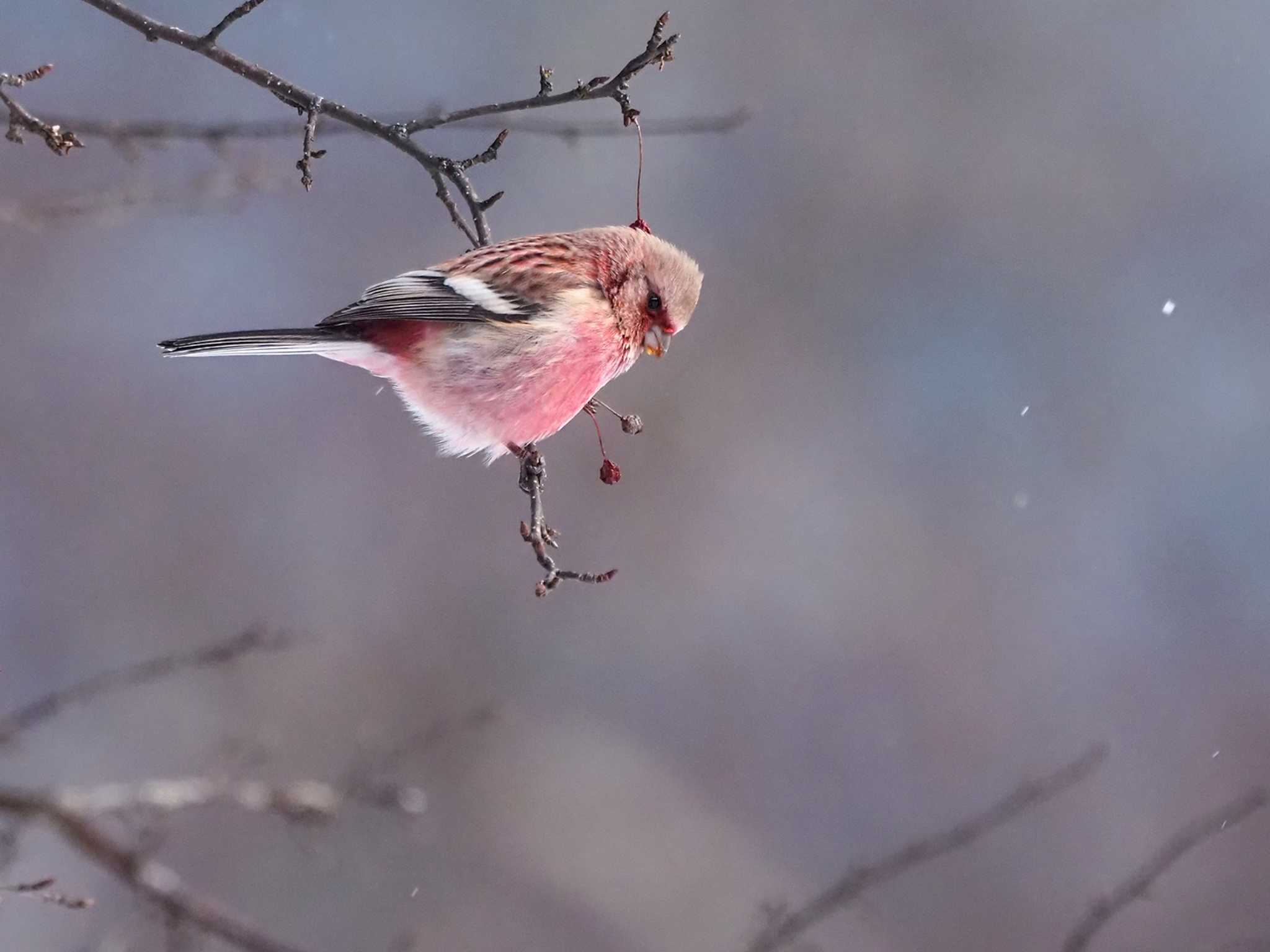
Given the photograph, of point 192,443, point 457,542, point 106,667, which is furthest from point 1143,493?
point 106,667

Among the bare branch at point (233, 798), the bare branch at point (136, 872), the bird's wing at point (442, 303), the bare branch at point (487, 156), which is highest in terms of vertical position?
the bird's wing at point (442, 303)

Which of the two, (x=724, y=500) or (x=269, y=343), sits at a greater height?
(x=724, y=500)

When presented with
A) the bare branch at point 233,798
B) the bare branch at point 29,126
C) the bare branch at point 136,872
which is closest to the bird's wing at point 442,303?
the bare branch at point 29,126

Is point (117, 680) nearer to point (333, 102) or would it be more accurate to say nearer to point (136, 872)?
point (136, 872)

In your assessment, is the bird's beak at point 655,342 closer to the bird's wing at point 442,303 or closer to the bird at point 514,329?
the bird at point 514,329

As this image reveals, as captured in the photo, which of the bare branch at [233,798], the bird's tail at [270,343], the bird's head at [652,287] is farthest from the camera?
the bird's head at [652,287]

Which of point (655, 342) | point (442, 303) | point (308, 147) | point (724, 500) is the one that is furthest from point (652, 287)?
point (724, 500)

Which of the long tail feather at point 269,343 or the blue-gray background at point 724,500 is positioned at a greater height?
the blue-gray background at point 724,500

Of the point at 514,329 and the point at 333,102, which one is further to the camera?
the point at 514,329

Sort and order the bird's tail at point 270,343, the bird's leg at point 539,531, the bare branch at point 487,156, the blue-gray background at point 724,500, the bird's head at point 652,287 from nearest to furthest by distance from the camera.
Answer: the bird's leg at point 539,531
the bare branch at point 487,156
the bird's tail at point 270,343
the bird's head at point 652,287
the blue-gray background at point 724,500
